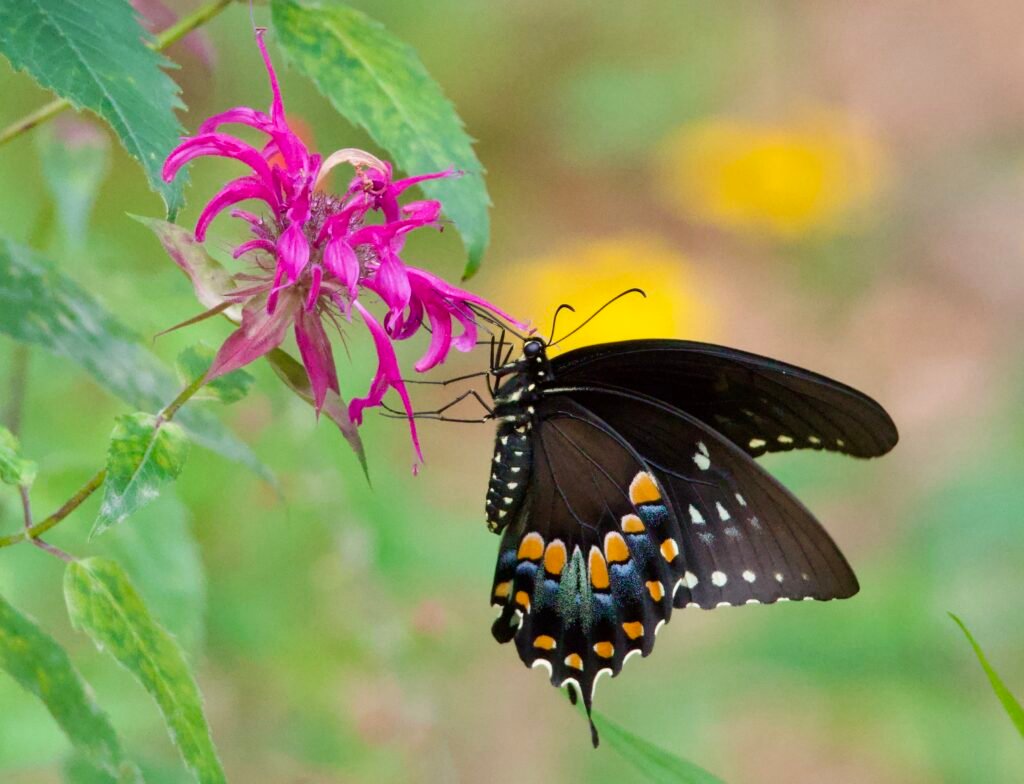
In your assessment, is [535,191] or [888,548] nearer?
[888,548]

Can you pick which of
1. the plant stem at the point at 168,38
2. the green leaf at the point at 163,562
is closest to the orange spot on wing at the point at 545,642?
the green leaf at the point at 163,562

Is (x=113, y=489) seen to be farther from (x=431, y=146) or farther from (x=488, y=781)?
(x=488, y=781)

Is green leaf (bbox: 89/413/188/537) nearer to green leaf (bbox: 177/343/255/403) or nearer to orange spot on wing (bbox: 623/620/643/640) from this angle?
green leaf (bbox: 177/343/255/403)

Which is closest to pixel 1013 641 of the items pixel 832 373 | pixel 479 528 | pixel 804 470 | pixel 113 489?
pixel 804 470

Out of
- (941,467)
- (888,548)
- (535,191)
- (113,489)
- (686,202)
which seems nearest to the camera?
(113,489)

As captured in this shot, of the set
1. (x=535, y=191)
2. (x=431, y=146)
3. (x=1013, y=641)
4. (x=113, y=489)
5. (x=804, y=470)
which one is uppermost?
(x=535, y=191)

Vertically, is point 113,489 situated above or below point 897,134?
below

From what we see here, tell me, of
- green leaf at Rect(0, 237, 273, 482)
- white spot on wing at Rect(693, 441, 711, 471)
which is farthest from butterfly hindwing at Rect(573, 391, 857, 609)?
green leaf at Rect(0, 237, 273, 482)
